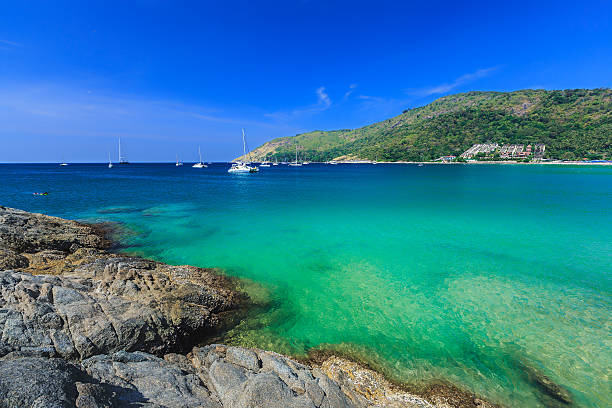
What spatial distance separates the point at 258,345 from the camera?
27.6 feet

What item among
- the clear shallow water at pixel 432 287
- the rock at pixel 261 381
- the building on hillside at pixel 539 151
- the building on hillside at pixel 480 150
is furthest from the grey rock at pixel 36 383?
the building on hillside at pixel 480 150

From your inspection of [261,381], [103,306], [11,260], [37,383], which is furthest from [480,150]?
[37,383]

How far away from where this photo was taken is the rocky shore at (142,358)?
13.1 ft

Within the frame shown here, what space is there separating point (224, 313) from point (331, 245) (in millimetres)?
10629

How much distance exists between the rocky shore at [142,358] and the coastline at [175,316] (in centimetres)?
3

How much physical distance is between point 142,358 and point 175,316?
7.62 ft

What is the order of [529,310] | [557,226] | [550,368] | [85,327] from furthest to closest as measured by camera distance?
[557,226], [529,310], [550,368], [85,327]

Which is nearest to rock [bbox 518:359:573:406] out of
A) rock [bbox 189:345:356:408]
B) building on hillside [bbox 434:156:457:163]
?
rock [bbox 189:345:356:408]

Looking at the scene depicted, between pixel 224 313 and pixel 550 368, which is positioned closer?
pixel 550 368

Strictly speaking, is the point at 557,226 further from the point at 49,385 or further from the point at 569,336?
the point at 49,385

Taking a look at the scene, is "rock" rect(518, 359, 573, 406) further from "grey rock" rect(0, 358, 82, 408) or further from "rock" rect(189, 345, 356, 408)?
"grey rock" rect(0, 358, 82, 408)

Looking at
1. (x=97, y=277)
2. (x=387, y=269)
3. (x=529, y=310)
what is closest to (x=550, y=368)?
(x=529, y=310)

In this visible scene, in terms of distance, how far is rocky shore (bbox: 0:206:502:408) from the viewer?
157 inches

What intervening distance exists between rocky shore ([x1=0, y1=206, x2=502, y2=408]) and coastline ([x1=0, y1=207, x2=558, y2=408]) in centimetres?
3
